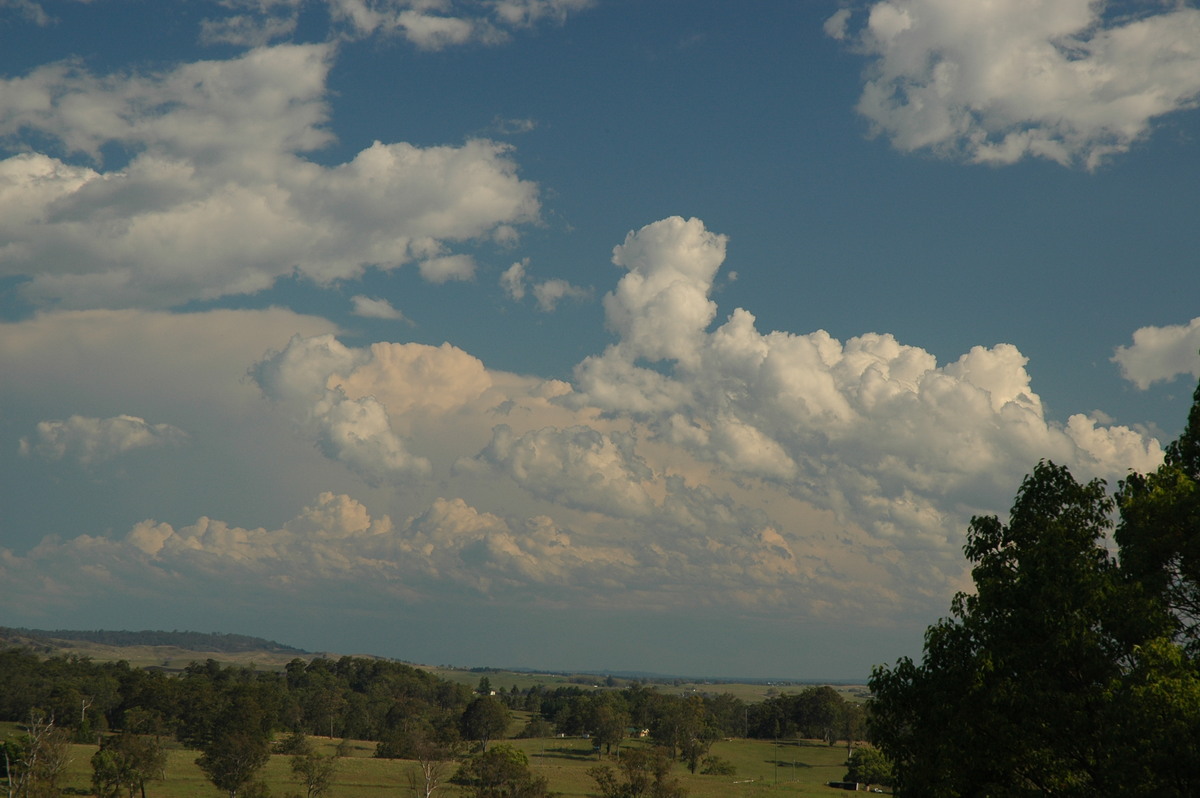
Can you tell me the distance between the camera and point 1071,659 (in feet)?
82.1

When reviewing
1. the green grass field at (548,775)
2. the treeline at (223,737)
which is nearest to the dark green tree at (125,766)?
the treeline at (223,737)

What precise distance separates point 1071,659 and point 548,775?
136746 millimetres

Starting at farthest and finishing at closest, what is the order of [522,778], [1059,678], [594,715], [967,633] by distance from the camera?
[594,715] → [522,778] → [967,633] → [1059,678]

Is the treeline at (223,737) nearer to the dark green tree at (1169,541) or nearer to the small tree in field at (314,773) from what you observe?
the small tree in field at (314,773)

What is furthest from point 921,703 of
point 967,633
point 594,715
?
point 594,715

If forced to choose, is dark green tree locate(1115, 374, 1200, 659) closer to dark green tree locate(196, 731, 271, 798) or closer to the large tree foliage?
the large tree foliage

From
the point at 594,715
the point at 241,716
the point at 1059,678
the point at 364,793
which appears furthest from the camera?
the point at 594,715

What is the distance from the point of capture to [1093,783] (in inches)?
1006

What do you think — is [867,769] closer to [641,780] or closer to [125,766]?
[641,780]

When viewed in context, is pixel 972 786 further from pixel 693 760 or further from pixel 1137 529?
pixel 693 760

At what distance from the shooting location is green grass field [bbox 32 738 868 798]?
401 feet

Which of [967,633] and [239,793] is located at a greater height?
[967,633]

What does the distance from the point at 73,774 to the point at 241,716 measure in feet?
81.5

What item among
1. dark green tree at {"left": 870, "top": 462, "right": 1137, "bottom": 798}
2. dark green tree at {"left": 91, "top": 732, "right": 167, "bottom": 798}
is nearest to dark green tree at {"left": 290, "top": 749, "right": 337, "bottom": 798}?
dark green tree at {"left": 91, "top": 732, "right": 167, "bottom": 798}
